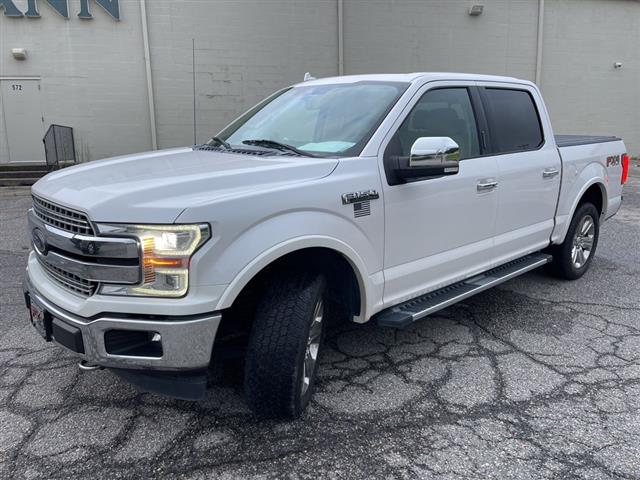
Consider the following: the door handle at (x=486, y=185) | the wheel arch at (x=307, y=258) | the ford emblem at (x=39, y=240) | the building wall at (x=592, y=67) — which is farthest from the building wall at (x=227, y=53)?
the wheel arch at (x=307, y=258)

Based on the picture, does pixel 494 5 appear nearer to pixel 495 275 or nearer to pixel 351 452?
pixel 495 275

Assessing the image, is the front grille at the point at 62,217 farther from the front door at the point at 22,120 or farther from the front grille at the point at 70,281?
the front door at the point at 22,120

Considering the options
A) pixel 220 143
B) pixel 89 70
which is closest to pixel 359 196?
pixel 220 143

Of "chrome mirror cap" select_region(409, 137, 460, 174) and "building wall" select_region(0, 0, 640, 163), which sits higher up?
"building wall" select_region(0, 0, 640, 163)

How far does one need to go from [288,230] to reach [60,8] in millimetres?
14630

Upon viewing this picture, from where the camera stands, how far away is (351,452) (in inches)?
111

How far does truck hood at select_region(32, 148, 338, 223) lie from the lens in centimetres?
251

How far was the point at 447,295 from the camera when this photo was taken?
12.6ft

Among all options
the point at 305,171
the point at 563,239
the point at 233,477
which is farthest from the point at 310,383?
the point at 563,239

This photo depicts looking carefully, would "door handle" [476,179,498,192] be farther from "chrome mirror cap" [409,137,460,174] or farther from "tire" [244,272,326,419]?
Result: "tire" [244,272,326,419]

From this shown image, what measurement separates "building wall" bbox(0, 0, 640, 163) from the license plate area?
13.0 meters

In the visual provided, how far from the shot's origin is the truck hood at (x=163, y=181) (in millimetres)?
2514

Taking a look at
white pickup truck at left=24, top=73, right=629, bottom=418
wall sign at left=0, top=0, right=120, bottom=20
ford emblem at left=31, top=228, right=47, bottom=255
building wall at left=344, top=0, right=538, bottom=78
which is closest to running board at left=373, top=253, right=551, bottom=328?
white pickup truck at left=24, top=73, right=629, bottom=418

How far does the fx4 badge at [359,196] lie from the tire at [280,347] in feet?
1.60
